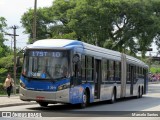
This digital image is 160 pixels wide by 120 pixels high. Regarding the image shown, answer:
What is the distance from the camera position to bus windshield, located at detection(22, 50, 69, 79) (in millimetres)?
21359

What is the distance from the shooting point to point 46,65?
21.4 m

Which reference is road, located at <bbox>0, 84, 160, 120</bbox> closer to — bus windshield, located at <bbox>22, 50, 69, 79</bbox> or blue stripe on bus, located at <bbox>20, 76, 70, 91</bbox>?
blue stripe on bus, located at <bbox>20, 76, 70, 91</bbox>

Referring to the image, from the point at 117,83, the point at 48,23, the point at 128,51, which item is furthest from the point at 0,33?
the point at 117,83

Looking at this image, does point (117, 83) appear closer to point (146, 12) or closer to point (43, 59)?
point (43, 59)

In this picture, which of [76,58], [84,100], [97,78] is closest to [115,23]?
[97,78]

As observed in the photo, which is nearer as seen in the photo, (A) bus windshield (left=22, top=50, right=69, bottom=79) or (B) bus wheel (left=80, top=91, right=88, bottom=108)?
(A) bus windshield (left=22, top=50, right=69, bottom=79)

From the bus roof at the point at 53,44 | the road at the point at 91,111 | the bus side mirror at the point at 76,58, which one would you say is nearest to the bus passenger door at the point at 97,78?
the road at the point at 91,111

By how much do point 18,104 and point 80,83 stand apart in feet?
15.0

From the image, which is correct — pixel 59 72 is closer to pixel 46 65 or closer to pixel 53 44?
pixel 46 65

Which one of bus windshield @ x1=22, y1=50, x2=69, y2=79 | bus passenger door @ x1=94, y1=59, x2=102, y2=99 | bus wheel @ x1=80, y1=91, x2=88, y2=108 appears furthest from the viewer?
bus passenger door @ x1=94, y1=59, x2=102, y2=99

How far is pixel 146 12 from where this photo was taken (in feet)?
182

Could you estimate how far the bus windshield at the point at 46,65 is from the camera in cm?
2136

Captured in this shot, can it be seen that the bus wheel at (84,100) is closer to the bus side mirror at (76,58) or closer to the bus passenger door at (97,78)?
the bus passenger door at (97,78)

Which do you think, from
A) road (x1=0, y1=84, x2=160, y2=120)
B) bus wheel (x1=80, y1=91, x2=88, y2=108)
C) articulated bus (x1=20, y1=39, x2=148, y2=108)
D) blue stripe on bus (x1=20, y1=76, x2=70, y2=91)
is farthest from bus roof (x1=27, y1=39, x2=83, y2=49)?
road (x1=0, y1=84, x2=160, y2=120)
